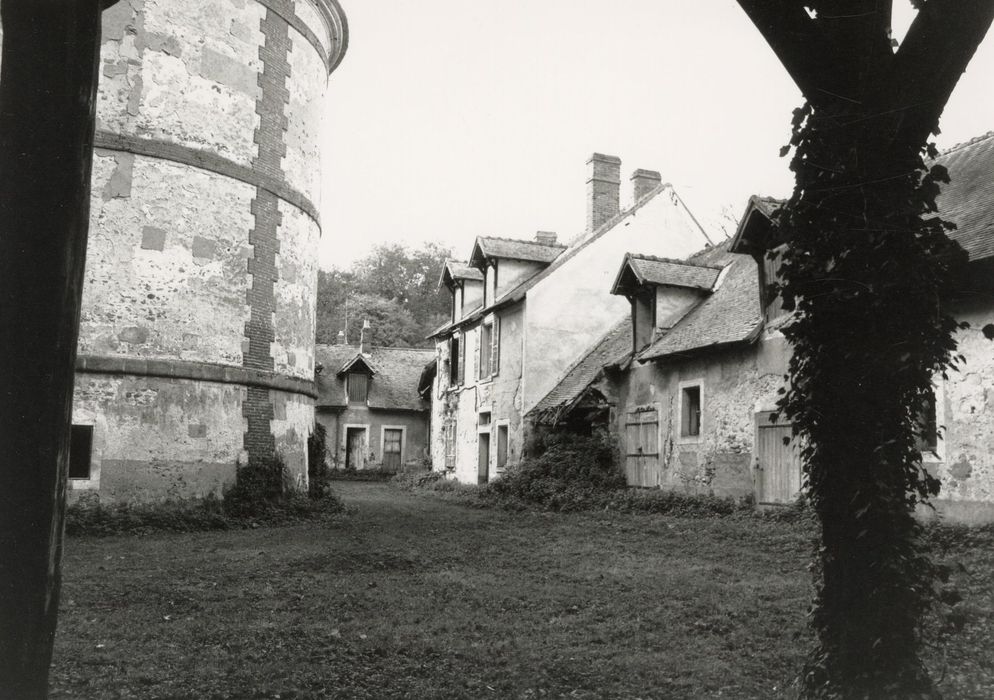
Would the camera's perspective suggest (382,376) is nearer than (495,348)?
No

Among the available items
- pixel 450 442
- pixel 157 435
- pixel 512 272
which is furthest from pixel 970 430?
pixel 450 442

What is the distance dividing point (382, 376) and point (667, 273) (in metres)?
21.4

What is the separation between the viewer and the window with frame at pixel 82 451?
12727 mm

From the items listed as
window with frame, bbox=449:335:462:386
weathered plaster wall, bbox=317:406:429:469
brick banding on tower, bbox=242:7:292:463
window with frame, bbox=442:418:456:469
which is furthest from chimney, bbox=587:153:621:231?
weathered plaster wall, bbox=317:406:429:469

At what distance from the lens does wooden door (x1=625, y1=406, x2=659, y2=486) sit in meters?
17.9

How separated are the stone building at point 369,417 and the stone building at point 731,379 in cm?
1645

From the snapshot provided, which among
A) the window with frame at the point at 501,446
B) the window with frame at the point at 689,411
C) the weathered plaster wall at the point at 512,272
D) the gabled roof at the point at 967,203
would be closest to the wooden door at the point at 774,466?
the window with frame at the point at 689,411

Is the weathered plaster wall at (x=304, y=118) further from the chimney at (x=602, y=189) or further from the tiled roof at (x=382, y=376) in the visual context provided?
the tiled roof at (x=382, y=376)

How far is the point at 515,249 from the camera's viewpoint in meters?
24.8

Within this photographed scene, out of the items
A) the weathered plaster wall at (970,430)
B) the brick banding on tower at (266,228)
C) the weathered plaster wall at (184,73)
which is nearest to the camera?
the weathered plaster wall at (970,430)

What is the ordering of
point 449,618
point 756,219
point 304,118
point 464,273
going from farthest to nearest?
point 464,273 → point 304,118 → point 756,219 → point 449,618

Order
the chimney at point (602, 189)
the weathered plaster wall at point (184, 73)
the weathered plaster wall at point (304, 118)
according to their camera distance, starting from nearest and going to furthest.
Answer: the weathered plaster wall at point (184, 73), the weathered plaster wall at point (304, 118), the chimney at point (602, 189)

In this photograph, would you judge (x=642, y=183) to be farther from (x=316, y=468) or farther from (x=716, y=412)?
(x=316, y=468)

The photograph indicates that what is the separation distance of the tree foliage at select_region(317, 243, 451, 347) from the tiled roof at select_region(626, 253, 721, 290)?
3623 centimetres
